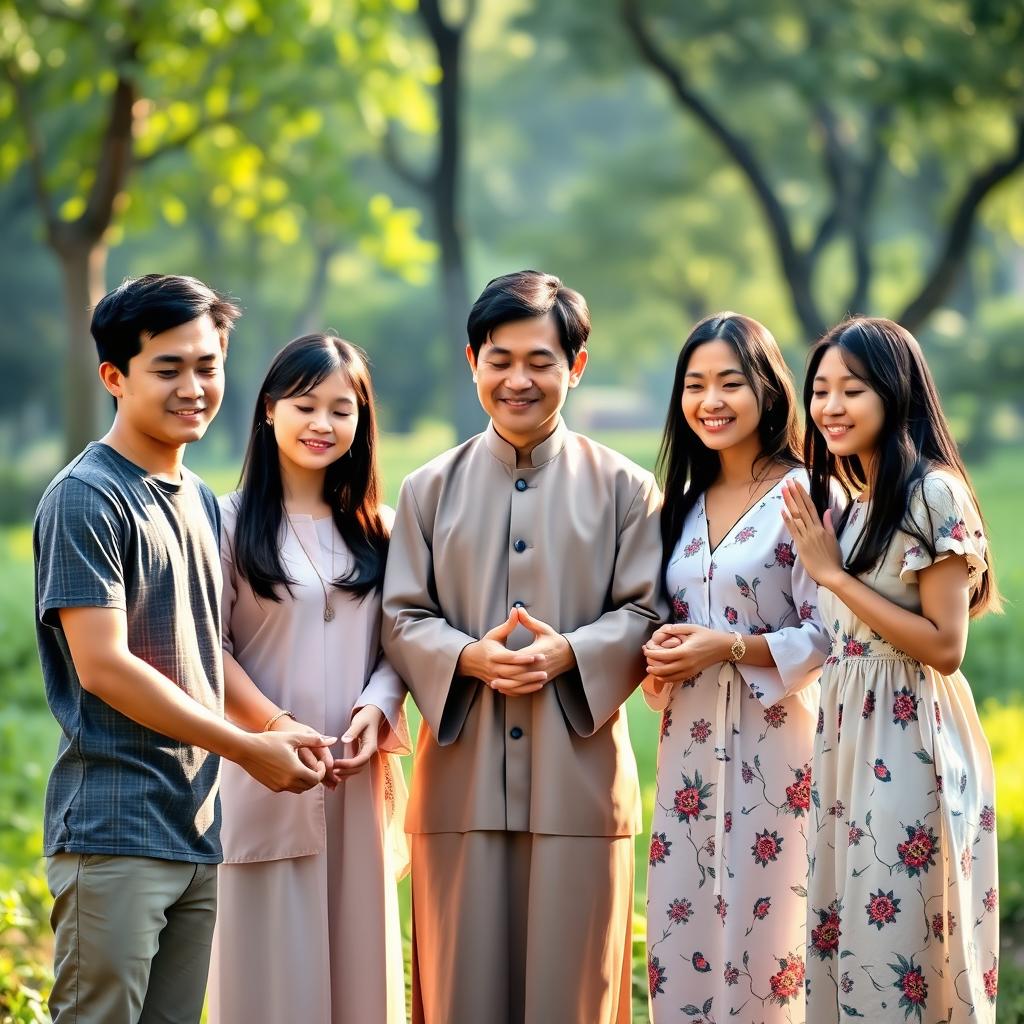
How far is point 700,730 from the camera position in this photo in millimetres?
3582

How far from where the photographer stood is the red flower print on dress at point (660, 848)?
3.57 metres

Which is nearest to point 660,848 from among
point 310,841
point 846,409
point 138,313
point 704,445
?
point 310,841

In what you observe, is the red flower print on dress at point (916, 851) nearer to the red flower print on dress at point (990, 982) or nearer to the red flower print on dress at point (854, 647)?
the red flower print on dress at point (990, 982)

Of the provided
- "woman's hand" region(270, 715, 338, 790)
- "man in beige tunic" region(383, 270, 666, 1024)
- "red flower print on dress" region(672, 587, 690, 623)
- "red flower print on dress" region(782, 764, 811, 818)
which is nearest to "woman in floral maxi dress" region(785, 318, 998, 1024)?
"red flower print on dress" region(782, 764, 811, 818)

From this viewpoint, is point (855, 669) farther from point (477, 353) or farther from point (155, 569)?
point (155, 569)

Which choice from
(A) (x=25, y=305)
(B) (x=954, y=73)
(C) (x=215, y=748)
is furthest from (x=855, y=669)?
(A) (x=25, y=305)

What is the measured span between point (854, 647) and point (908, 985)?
0.77 metres

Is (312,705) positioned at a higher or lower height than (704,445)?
lower

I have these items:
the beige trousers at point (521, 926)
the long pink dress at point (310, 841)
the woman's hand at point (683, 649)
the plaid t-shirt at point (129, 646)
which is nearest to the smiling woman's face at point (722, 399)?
the woman's hand at point (683, 649)

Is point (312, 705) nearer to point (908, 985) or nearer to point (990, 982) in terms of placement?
point (908, 985)

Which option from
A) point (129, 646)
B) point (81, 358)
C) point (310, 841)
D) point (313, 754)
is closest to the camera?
point (129, 646)

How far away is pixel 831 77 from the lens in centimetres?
1184

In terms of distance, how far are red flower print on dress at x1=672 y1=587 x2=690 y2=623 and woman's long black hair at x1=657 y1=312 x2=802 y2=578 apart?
0.09 meters

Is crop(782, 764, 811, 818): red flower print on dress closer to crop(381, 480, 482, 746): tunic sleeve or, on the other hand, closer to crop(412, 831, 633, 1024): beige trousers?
crop(412, 831, 633, 1024): beige trousers
